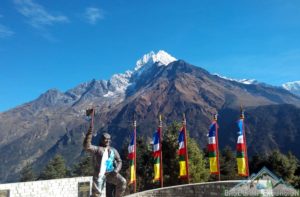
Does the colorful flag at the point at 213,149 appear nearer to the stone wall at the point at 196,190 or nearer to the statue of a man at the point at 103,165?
the stone wall at the point at 196,190

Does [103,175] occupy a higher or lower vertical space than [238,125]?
lower

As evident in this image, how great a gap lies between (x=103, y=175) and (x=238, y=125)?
1425cm

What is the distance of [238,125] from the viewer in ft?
86.0

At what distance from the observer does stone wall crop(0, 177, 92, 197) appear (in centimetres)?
2245

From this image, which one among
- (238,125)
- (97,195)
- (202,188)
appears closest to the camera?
(97,195)

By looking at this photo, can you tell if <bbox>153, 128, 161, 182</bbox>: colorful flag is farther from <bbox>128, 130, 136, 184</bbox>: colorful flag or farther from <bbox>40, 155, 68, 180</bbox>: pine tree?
<bbox>40, 155, 68, 180</bbox>: pine tree

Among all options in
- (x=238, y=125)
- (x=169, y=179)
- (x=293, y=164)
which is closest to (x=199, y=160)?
(x=169, y=179)

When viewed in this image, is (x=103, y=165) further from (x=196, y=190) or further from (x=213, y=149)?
(x=213, y=149)

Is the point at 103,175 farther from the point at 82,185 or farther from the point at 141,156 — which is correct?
the point at 141,156

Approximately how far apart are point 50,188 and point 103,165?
1201cm

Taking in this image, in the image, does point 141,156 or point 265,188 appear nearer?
point 265,188

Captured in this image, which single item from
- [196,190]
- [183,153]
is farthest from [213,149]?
[196,190]

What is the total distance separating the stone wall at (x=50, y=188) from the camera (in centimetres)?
2245

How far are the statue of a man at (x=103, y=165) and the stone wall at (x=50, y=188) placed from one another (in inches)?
403
